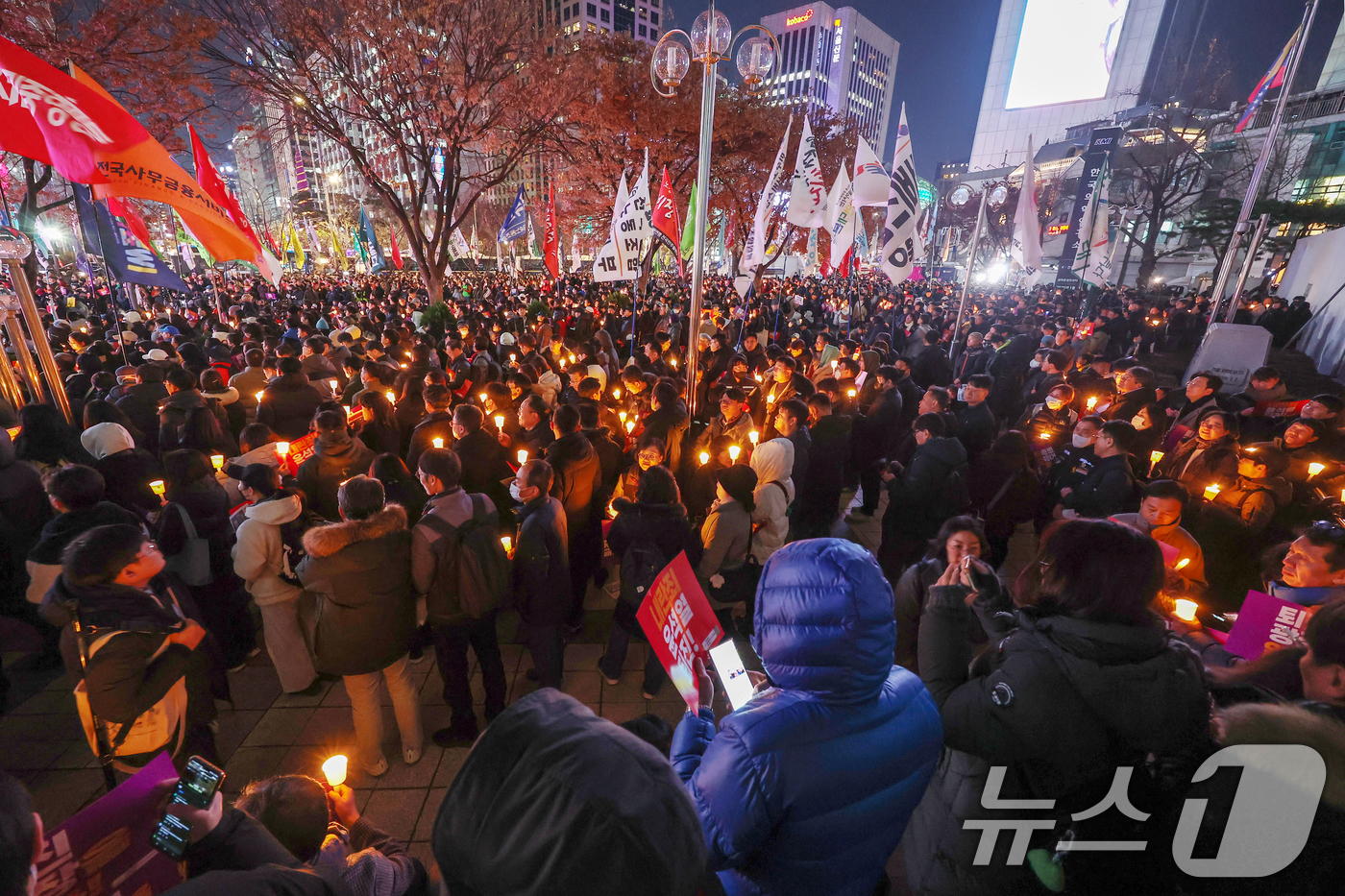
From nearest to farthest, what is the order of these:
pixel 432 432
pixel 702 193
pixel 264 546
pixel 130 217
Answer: pixel 264 546
pixel 432 432
pixel 702 193
pixel 130 217

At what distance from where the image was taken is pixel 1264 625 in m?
2.63

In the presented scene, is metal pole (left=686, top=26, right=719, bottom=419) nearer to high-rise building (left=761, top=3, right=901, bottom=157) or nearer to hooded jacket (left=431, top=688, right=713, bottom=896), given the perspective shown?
hooded jacket (left=431, top=688, right=713, bottom=896)

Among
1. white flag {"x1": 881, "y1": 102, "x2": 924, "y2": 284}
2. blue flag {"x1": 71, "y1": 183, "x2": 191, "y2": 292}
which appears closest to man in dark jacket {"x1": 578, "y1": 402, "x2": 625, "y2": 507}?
blue flag {"x1": 71, "y1": 183, "x2": 191, "y2": 292}

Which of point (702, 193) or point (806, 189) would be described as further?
point (806, 189)

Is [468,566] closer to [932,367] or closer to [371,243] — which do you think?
[932,367]

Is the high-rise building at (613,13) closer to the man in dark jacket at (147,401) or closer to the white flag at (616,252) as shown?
the white flag at (616,252)

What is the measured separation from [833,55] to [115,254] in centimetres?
12754

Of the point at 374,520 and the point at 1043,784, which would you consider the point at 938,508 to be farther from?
the point at 374,520

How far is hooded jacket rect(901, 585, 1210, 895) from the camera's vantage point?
161cm

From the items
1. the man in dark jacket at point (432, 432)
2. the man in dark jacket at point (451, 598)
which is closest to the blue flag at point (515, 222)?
the man in dark jacket at point (432, 432)

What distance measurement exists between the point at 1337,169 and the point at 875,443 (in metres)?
47.3

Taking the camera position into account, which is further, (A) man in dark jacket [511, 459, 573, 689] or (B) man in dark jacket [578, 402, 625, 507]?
(B) man in dark jacket [578, 402, 625, 507]

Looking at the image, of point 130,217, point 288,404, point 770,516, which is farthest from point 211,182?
point 770,516

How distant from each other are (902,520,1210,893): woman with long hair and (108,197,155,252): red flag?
10.1m
